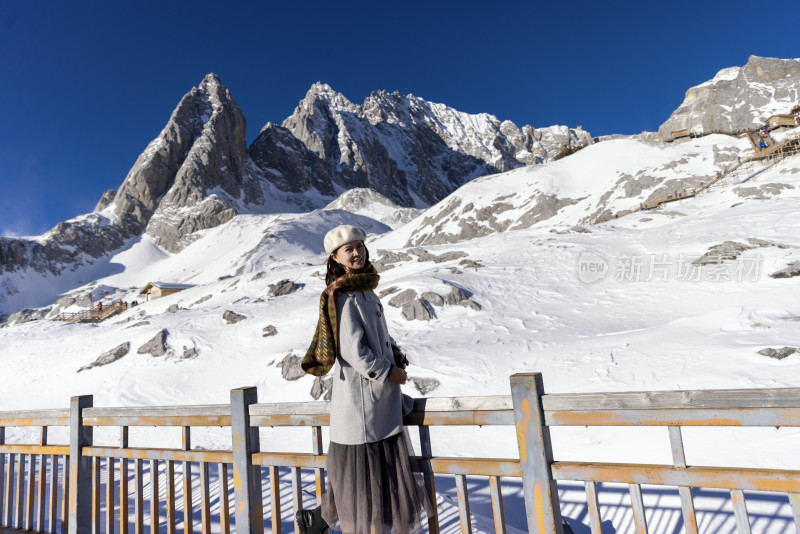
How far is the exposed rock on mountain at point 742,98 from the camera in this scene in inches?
2928

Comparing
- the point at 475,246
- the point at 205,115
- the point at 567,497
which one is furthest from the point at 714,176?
the point at 205,115

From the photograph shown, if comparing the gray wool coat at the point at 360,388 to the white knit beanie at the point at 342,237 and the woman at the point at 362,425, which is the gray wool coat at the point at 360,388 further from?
the white knit beanie at the point at 342,237

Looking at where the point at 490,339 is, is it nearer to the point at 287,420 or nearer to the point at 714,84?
the point at 287,420

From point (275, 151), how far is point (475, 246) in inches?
4873

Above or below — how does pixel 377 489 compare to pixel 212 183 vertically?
below

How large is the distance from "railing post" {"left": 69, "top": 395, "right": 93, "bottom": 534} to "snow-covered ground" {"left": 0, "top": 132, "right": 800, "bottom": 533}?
1.90 meters

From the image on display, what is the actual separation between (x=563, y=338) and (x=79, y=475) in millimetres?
12217

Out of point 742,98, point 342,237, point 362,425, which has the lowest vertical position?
point 362,425

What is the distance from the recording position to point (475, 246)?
95.9ft

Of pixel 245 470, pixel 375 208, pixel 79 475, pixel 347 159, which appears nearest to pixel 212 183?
pixel 375 208

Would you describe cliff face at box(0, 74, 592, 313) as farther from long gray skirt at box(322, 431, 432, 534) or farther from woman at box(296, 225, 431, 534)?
long gray skirt at box(322, 431, 432, 534)

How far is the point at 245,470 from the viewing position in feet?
11.1

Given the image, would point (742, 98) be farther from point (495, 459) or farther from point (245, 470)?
point (245, 470)

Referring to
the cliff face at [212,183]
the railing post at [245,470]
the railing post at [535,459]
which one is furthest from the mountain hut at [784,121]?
the railing post at [245,470]
